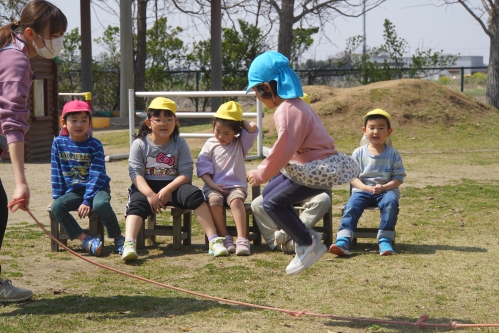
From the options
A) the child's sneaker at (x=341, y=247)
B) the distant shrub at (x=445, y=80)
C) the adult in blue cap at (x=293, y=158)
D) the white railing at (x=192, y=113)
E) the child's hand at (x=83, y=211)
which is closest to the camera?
the adult in blue cap at (x=293, y=158)

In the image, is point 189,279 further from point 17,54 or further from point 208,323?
point 17,54

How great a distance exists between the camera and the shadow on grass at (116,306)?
162 inches

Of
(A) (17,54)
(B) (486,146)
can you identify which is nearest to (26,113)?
(A) (17,54)

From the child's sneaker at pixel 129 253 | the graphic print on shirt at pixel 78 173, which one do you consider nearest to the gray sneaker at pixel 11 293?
the child's sneaker at pixel 129 253

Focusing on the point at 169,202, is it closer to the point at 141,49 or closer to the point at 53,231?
the point at 53,231

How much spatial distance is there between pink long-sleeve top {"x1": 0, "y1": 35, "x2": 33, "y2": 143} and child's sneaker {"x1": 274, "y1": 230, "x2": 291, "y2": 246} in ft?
8.10

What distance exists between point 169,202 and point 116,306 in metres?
1.77

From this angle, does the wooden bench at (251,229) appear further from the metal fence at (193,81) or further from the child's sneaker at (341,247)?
the metal fence at (193,81)

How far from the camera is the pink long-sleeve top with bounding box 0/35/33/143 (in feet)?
12.8

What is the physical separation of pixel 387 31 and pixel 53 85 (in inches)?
523

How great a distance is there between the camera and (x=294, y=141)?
4219mm

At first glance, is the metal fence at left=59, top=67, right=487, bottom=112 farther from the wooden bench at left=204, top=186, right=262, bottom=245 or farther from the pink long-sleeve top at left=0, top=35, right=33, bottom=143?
→ the pink long-sleeve top at left=0, top=35, right=33, bottom=143

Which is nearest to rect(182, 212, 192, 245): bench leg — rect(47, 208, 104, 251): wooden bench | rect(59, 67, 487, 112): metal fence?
rect(47, 208, 104, 251): wooden bench

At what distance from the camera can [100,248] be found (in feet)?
18.8
